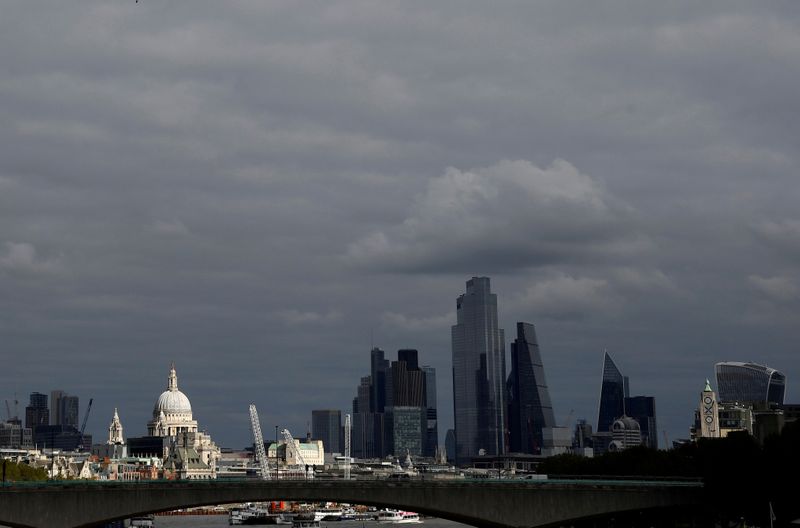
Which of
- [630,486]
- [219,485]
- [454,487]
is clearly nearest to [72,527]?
[219,485]

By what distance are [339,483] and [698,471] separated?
59.5 meters

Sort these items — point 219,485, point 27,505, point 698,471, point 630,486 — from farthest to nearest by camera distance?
point 698,471 < point 630,486 < point 219,485 < point 27,505

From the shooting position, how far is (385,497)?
13438 centimetres

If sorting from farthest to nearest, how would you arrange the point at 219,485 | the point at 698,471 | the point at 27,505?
the point at 698,471, the point at 219,485, the point at 27,505

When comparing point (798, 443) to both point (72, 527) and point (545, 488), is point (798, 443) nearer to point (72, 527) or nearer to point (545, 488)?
point (545, 488)

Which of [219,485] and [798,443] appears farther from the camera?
[798,443]

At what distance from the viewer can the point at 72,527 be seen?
124m

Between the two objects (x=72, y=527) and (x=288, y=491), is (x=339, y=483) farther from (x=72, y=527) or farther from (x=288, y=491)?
(x=72, y=527)

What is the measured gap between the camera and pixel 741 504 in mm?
140250

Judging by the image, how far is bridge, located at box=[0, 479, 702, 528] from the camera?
123m

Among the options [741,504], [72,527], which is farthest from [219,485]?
[741,504]

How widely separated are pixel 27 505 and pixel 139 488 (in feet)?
36.6

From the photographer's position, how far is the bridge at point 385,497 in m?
123

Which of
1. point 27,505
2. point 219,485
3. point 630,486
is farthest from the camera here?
point 630,486
